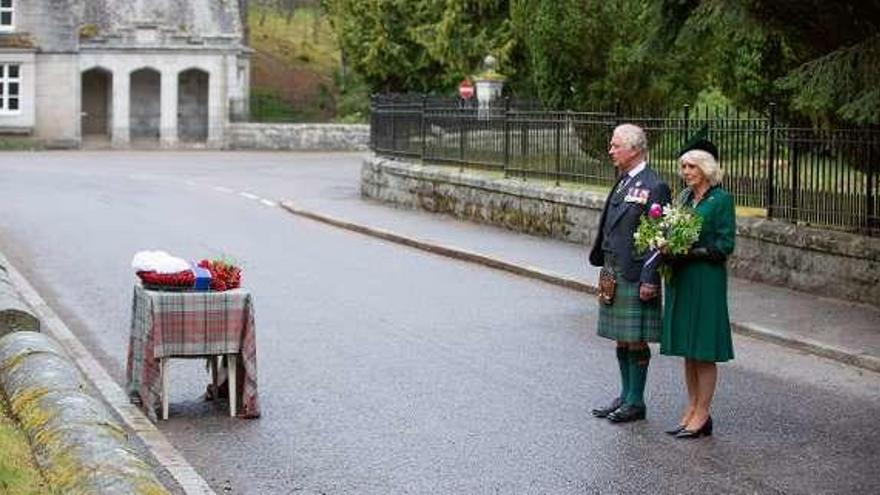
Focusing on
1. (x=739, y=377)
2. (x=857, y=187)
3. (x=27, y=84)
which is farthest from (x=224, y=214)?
(x=27, y=84)

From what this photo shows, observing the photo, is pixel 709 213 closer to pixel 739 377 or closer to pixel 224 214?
pixel 739 377

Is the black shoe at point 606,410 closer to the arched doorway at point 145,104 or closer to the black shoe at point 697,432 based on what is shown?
the black shoe at point 697,432

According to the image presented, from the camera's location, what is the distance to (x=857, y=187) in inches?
615

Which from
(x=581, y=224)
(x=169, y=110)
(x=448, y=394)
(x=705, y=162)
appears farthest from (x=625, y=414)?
(x=169, y=110)

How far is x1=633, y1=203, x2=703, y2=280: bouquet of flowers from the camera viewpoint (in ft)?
31.1

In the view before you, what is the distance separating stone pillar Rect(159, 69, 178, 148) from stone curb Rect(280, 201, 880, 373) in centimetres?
3242

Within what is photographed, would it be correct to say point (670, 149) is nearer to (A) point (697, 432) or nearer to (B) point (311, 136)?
(A) point (697, 432)

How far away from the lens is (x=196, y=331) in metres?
10.0

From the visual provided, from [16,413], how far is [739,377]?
5.63 meters

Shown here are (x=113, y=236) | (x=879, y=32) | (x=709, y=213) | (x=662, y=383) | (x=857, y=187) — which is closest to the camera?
(x=709, y=213)

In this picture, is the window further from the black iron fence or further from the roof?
the black iron fence

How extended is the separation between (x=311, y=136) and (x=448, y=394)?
50836 mm

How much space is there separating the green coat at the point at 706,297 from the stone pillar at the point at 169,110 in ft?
176

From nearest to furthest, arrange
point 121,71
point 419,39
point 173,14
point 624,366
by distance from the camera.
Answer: point 624,366 → point 419,39 → point 121,71 → point 173,14
